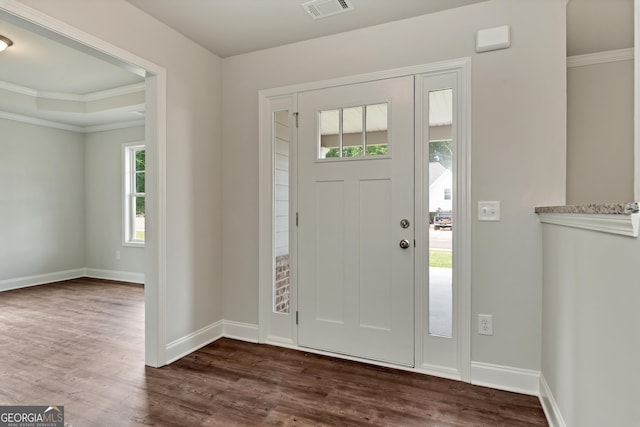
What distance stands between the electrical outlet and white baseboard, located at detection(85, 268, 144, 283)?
16.6 ft

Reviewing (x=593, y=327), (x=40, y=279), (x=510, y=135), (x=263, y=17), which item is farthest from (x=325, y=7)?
(x=40, y=279)

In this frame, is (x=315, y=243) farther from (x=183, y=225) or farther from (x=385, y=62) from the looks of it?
(x=385, y=62)

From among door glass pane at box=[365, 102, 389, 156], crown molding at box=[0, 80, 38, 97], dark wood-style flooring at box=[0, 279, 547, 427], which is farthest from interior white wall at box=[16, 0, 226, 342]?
crown molding at box=[0, 80, 38, 97]

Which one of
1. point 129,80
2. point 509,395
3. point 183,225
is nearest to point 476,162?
point 509,395

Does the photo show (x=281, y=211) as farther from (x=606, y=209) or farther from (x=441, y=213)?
(x=606, y=209)

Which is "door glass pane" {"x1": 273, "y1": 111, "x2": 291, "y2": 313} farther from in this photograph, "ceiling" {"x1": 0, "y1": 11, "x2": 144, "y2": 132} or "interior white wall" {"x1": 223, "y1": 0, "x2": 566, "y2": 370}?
"ceiling" {"x1": 0, "y1": 11, "x2": 144, "y2": 132}

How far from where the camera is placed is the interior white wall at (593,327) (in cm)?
104

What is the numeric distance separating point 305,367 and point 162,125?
7.00 ft

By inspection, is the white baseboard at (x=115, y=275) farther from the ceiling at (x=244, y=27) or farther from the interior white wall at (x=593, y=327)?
the interior white wall at (x=593, y=327)

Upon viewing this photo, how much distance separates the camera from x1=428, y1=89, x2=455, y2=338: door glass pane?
8.00 feet

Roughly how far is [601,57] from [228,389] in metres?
4.01

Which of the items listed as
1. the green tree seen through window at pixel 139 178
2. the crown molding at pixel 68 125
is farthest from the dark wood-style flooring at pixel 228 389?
the crown molding at pixel 68 125

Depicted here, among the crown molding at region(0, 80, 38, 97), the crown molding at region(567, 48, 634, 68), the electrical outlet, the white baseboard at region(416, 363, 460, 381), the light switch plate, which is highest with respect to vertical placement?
the crown molding at region(0, 80, 38, 97)

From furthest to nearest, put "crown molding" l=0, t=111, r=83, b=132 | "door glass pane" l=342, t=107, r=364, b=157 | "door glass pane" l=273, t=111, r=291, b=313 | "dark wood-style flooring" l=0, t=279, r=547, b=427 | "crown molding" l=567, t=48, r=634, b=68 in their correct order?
"crown molding" l=0, t=111, r=83, b=132 → "door glass pane" l=273, t=111, r=291, b=313 → "crown molding" l=567, t=48, r=634, b=68 → "door glass pane" l=342, t=107, r=364, b=157 → "dark wood-style flooring" l=0, t=279, r=547, b=427
